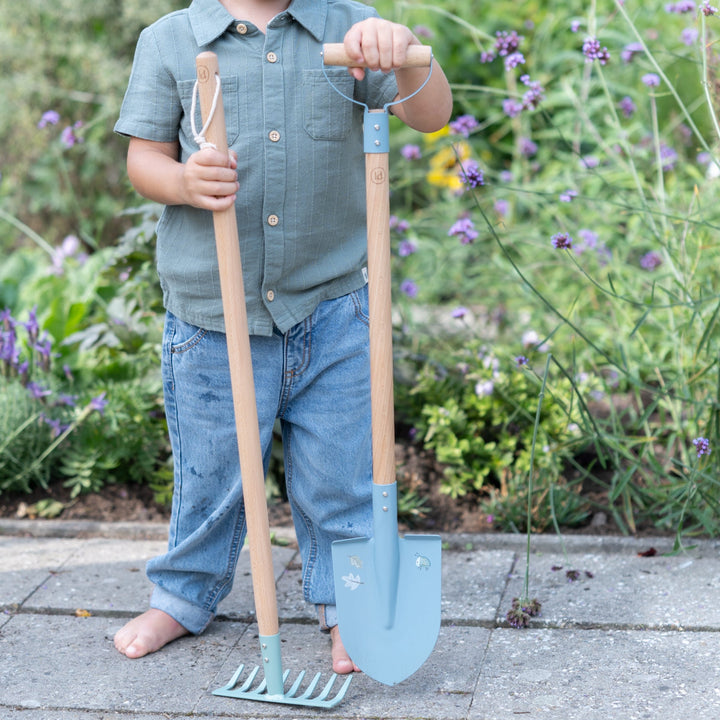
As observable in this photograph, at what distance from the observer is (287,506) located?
109 inches

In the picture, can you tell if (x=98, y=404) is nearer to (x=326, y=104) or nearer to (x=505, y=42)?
(x=326, y=104)

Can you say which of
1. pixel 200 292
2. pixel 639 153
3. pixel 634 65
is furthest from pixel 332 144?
pixel 634 65

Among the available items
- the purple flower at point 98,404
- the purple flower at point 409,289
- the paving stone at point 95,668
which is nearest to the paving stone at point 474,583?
the paving stone at point 95,668

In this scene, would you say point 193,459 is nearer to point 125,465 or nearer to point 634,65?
point 125,465

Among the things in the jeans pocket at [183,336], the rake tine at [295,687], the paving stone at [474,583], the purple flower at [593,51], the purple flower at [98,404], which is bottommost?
the paving stone at [474,583]

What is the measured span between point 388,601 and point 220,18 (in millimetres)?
1075

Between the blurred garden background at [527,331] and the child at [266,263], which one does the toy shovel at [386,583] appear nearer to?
the child at [266,263]

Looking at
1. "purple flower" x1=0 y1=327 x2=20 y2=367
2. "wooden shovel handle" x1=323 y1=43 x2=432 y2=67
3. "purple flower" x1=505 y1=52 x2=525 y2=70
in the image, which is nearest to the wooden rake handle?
"wooden shovel handle" x1=323 y1=43 x2=432 y2=67

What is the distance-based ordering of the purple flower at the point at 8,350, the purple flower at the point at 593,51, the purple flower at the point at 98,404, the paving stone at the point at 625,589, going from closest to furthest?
1. the paving stone at the point at 625,589
2. the purple flower at the point at 593,51
3. the purple flower at the point at 98,404
4. the purple flower at the point at 8,350

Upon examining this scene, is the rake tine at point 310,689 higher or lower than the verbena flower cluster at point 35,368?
lower

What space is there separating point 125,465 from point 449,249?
1.25 meters

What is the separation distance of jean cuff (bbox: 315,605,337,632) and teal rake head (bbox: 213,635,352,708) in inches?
8.3

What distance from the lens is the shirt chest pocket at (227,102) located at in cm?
181

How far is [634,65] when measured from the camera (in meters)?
3.85
